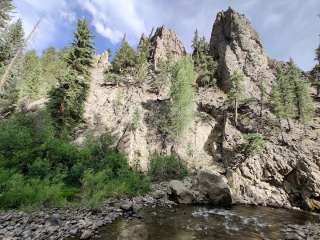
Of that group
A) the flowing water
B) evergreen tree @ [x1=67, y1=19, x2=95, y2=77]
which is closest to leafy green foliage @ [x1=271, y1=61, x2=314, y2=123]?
the flowing water

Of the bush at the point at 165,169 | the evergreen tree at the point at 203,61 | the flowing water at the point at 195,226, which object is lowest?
the flowing water at the point at 195,226

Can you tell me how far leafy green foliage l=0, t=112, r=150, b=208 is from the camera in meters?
15.0

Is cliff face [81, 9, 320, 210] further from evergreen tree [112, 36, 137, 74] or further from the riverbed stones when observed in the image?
the riverbed stones

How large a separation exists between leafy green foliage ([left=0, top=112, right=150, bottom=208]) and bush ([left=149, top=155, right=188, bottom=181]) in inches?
228

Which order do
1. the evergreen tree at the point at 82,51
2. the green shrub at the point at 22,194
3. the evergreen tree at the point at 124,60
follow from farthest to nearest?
the evergreen tree at the point at 124,60
the evergreen tree at the point at 82,51
the green shrub at the point at 22,194

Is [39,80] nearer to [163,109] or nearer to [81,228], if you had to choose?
[163,109]

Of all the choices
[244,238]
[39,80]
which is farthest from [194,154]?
[39,80]

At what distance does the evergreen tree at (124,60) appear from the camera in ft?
198

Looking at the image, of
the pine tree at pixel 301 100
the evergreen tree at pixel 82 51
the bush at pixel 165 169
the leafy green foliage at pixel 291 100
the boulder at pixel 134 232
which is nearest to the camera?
the boulder at pixel 134 232

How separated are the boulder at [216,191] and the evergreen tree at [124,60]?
4247cm

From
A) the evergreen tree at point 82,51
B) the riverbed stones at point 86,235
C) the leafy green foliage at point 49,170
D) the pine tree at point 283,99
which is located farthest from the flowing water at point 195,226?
the pine tree at point 283,99

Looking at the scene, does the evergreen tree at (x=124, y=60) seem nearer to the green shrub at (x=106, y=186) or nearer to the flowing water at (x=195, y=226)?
the green shrub at (x=106, y=186)

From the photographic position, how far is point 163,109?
49.2 m

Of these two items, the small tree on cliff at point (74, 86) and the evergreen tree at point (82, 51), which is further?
the evergreen tree at point (82, 51)
